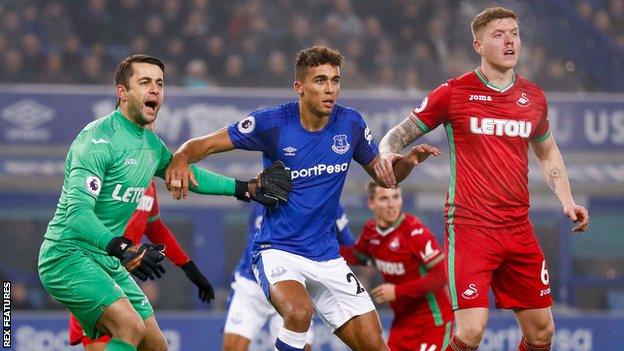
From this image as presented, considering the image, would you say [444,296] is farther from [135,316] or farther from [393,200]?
[135,316]

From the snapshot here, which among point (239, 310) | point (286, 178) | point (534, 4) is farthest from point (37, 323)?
point (534, 4)

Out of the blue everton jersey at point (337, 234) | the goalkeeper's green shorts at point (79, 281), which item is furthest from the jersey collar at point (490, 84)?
the goalkeeper's green shorts at point (79, 281)

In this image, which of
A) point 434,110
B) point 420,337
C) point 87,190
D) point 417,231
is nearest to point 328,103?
point 434,110

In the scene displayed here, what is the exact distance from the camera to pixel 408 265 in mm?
8859

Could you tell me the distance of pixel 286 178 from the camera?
7082mm

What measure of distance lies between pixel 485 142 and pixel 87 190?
246 cm

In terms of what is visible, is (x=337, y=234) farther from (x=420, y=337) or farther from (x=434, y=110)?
(x=434, y=110)

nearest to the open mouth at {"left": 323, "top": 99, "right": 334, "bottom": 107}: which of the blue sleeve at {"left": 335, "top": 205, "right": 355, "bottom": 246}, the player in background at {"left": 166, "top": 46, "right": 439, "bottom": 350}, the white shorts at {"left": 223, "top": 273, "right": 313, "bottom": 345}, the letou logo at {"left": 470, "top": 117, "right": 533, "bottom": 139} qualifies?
the player in background at {"left": 166, "top": 46, "right": 439, "bottom": 350}

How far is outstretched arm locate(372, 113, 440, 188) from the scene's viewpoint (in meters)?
7.09

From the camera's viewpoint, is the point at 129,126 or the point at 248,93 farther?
the point at 248,93

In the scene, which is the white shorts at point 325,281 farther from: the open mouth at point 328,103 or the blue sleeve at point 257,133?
the open mouth at point 328,103

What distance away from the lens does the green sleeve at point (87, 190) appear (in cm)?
652

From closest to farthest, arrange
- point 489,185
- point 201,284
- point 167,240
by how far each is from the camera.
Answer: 1. point 489,185
2. point 201,284
3. point 167,240

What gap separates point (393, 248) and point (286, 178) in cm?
201
